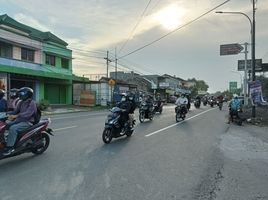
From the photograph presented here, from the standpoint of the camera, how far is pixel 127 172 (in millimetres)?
7180

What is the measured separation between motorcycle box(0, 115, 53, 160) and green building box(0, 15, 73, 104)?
21324 millimetres

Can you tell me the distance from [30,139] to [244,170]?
4.95m

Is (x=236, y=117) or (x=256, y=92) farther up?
(x=256, y=92)

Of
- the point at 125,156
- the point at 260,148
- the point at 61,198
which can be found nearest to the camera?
the point at 61,198

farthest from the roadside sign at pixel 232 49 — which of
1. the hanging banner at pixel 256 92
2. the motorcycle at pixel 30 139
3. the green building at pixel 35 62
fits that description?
the motorcycle at pixel 30 139

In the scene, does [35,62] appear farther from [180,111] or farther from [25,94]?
[25,94]

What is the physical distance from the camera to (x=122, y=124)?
12.1 m

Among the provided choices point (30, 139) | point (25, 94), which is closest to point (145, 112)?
point (30, 139)

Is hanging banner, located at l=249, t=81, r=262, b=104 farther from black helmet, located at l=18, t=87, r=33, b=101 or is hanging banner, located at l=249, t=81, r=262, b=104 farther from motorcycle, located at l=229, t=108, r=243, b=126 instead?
black helmet, located at l=18, t=87, r=33, b=101

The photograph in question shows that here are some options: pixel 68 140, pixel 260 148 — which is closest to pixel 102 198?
pixel 68 140

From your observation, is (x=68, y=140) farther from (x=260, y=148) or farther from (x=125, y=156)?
(x=260, y=148)

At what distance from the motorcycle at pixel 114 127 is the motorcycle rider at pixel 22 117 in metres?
3.10

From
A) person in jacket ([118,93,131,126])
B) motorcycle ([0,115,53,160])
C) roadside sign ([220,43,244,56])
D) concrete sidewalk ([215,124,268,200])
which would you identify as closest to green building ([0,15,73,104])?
roadside sign ([220,43,244,56])

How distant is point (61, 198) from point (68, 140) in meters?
6.17
